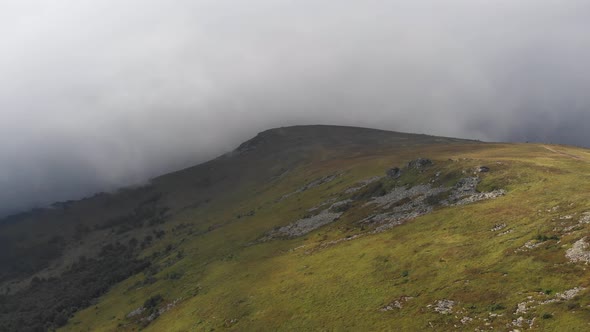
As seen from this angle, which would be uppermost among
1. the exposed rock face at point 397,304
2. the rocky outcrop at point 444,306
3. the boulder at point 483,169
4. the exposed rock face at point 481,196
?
the boulder at point 483,169

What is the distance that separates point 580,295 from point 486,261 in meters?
14.8

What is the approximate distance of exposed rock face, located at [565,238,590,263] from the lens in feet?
140

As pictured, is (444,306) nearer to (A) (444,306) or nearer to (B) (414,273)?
(A) (444,306)

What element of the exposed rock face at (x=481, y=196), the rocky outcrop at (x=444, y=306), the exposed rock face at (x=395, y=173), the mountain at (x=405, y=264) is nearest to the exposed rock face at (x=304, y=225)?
the mountain at (x=405, y=264)

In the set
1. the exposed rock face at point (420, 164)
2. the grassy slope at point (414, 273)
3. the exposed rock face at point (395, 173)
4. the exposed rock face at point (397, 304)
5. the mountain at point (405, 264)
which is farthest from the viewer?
the exposed rock face at point (395, 173)

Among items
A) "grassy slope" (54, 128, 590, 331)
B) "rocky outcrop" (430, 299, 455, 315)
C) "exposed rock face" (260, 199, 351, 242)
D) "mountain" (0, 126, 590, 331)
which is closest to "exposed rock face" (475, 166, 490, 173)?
"mountain" (0, 126, 590, 331)

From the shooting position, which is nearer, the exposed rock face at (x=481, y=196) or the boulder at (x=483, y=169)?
the exposed rock face at (x=481, y=196)

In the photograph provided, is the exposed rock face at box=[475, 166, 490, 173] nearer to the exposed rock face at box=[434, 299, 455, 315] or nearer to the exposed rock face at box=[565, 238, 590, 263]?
the exposed rock face at box=[565, 238, 590, 263]

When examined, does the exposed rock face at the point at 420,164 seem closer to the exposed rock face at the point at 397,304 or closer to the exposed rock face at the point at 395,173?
the exposed rock face at the point at 395,173

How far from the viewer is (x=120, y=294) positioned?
140250 mm

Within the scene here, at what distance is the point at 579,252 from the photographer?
145 ft

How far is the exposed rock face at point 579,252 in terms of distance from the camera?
4272cm

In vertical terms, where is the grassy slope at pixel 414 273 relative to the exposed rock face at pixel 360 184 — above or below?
below

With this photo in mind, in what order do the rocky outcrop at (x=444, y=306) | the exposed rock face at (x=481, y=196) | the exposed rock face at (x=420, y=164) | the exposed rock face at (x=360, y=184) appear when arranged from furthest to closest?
the exposed rock face at (x=360, y=184)
the exposed rock face at (x=420, y=164)
the exposed rock face at (x=481, y=196)
the rocky outcrop at (x=444, y=306)
